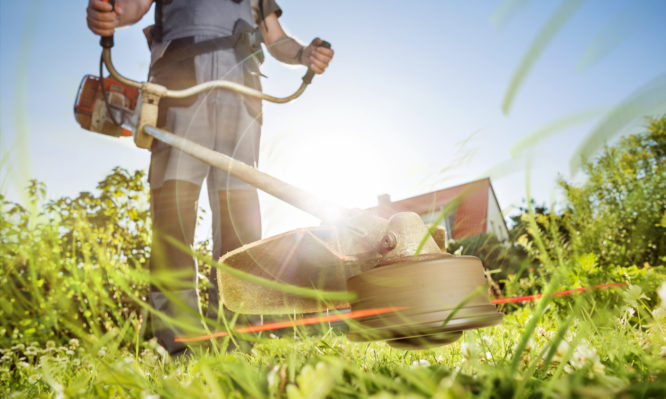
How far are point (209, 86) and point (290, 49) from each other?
82cm

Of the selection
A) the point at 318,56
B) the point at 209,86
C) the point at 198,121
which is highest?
the point at 318,56

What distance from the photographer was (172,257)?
2338 mm

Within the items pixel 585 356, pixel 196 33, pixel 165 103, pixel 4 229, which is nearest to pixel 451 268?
pixel 585 356

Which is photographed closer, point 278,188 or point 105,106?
point 278,188

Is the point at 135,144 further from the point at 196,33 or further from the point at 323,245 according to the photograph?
the point at 323,245

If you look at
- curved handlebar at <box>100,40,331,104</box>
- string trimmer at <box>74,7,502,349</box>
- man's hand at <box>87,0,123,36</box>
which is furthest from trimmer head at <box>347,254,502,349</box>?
man's hand at <box>87,0,123,36</box>

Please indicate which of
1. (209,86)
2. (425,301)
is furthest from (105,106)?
(425,301)

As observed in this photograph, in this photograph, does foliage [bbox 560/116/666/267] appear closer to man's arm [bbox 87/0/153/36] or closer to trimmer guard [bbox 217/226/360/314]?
trimmer guard [bbox 217/226/360/314]

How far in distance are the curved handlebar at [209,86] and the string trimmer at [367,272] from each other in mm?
475

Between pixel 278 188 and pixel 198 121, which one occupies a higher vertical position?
pixel 198 121

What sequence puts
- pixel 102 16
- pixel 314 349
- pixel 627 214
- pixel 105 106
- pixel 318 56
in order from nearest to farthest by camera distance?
pixel 314 349, pixel 102 16, pixel 318 56, pixel 105 106, pixel 627 214

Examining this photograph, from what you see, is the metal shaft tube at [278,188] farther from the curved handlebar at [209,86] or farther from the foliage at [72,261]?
the foliage at [72,261]

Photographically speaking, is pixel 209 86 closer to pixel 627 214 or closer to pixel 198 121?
pixel 198 121

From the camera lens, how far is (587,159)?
78 cm
